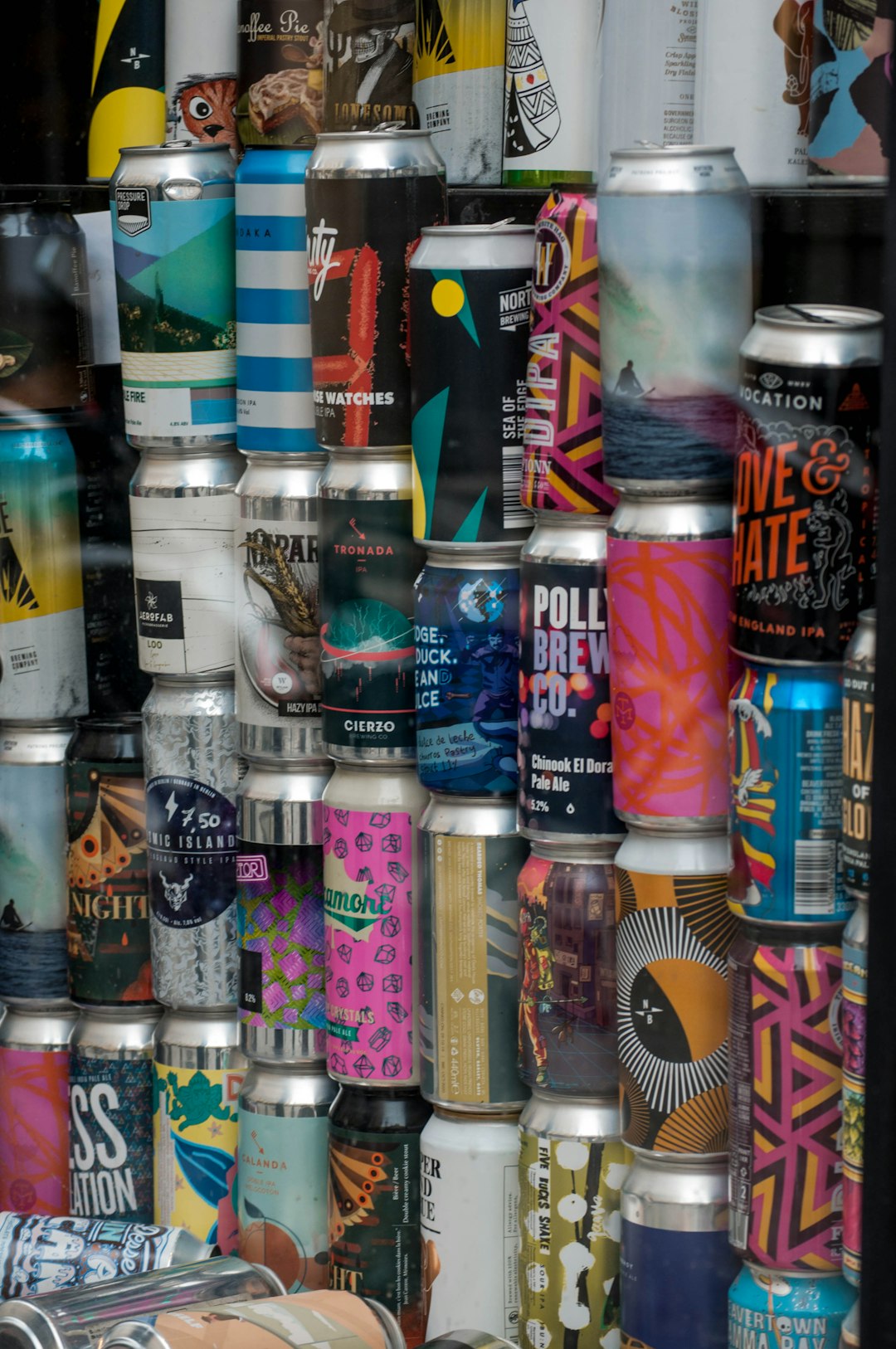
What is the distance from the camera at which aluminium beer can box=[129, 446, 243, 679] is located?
174 centimetres

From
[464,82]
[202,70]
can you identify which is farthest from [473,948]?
[202,70]

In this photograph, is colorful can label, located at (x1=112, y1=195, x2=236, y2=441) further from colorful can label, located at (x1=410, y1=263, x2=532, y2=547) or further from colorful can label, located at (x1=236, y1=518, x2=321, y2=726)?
colorful can label, located at (x1=410, y1=263, x2=532, y2=547)

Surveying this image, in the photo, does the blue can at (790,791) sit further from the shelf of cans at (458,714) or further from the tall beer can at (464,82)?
the tall beer can at (464,82)

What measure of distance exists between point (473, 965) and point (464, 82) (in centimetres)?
75

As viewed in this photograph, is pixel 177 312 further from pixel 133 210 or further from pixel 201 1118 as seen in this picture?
pixel 201 1118

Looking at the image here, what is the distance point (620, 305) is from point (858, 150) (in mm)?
197

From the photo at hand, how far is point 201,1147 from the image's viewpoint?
180cm

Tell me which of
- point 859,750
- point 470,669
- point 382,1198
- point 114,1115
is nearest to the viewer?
point 859,750

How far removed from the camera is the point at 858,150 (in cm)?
132

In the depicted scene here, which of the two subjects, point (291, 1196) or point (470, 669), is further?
point (291, 1196)

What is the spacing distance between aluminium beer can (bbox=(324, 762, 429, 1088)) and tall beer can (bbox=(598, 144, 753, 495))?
0.39 meters

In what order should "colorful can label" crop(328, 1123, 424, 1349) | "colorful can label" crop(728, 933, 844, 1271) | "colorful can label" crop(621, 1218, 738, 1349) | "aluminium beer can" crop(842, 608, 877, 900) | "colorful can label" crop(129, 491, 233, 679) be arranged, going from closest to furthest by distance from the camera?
"aluminium beer can" crop(842, 608, 877, 900), "colorful can label" crop(728, 933, 844, 1271), "colorful can label" crop(621, 1218, 738, 1349), "colorful can label" crop(328, 1123, 424, 1349), "colorful can label" crop(129, 491, 233, 679)

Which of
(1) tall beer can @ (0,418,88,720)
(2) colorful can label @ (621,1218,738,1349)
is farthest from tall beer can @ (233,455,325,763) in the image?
(2) colorful can label @ (621,1218,738,1349)

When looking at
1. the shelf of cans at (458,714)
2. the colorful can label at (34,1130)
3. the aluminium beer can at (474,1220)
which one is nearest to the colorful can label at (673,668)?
the shelf of cans at (458,714)
